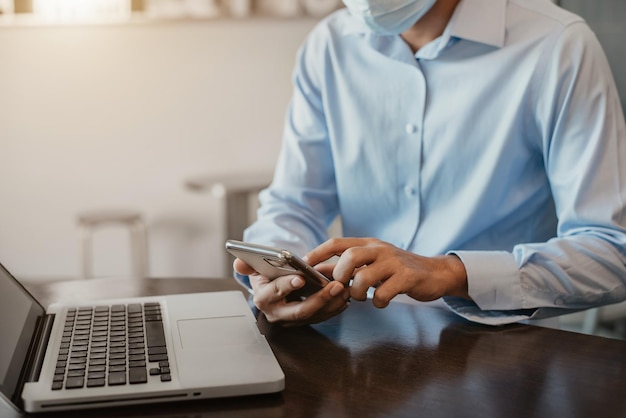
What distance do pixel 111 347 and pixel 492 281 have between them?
529 millimetres

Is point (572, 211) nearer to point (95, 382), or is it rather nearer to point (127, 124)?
point (95, 382)

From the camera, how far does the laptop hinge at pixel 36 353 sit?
0.89 metres

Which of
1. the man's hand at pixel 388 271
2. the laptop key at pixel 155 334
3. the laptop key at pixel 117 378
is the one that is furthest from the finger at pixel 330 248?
the laptop key at pixel 117 378

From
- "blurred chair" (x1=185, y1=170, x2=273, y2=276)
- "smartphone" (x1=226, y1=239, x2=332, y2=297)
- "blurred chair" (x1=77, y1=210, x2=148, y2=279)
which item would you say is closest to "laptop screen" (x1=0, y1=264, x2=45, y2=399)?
"smartphone" (x1=226, y1=239, x2=332, y2=297)

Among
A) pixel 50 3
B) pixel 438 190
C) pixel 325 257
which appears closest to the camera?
pixel 325 257

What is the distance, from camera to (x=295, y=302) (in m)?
1.12

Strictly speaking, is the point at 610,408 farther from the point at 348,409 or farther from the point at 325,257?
the point at 325,257

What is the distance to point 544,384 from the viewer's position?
94cm

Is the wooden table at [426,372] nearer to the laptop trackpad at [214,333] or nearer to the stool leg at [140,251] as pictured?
the laptop trackpad at [214,333]

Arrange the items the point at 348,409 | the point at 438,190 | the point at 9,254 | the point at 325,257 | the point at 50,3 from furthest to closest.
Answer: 1. the point at 9,254
2. the point at 50,3
3. the point at 438,190
4. the point at 325,257
5. the point at 348,409

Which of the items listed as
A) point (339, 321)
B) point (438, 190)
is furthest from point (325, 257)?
point (438, 190)

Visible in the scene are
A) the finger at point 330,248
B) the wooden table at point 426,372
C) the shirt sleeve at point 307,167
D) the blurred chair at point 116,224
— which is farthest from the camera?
the blurred chair at point 116,224

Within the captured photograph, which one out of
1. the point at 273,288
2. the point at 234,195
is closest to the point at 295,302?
the point at 273,288

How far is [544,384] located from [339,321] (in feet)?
1.06
